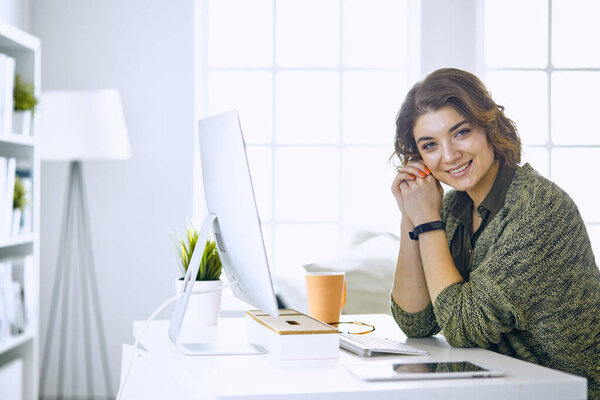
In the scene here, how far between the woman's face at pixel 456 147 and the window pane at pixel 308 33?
7.21 feet

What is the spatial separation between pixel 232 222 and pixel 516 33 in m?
3.04

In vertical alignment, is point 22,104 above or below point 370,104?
below

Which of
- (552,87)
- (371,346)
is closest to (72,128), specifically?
(371,346)

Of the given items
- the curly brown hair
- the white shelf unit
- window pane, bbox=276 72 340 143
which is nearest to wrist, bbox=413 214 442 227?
the curly brown hair

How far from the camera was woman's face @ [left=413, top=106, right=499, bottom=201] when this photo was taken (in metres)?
1.54

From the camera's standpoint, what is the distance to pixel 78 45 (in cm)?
342

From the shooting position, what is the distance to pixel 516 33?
12.2 feet

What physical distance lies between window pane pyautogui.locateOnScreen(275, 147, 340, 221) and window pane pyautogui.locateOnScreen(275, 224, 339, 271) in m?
0.05

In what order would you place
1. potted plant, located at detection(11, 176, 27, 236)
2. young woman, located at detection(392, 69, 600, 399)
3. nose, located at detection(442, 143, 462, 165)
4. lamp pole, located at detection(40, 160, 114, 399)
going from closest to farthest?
young woman, located at detection(392, 69, 600, 399) < nose, located at detection(442, 143, 462, 165) < potted plant, located at detection(11, 176, 27, 236) < lamp pole, located at detection(40, 160, 114, 399)

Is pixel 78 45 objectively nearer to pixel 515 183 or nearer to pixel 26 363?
pixel 26 363

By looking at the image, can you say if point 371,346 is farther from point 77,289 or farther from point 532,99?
point 532,99

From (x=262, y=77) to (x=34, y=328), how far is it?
1794mm

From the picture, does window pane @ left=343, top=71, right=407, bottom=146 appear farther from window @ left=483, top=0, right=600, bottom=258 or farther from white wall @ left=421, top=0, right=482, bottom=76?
window @ left=483, top=0, right=600, bottom=258

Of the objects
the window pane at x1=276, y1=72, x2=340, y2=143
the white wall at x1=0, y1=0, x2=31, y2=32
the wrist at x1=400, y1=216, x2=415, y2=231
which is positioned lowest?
the wrist at x1=400, y1=216, x2=415, y2=231
